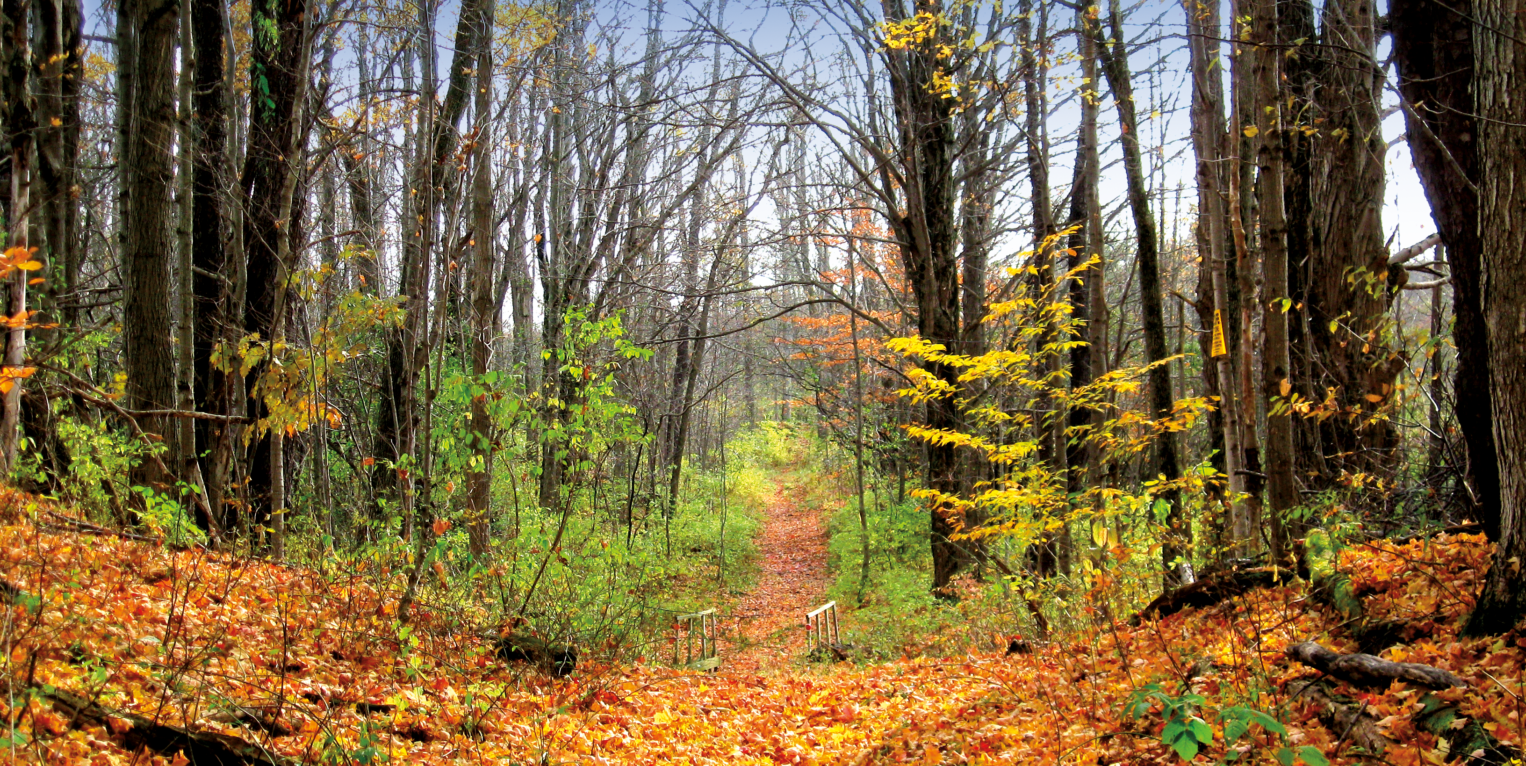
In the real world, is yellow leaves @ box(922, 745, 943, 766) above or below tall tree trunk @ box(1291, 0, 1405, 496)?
below

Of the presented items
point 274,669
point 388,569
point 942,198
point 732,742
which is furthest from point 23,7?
point 942,198

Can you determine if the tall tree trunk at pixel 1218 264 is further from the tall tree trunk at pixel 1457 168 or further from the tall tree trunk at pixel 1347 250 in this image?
the tall tree trunk at pixel 1457 168

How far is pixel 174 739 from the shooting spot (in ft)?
10.6

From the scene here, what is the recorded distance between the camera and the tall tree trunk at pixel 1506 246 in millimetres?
2889

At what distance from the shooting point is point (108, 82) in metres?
13.3

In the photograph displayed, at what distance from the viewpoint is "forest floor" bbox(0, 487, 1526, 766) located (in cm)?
295

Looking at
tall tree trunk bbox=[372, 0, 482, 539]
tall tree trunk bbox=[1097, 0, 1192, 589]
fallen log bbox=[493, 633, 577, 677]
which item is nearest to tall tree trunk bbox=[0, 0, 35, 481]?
tall tree trunk bbox=[372, 0, 482, 539]

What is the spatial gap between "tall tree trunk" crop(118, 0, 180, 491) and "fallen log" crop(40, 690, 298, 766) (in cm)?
377

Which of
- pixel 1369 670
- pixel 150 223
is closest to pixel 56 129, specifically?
pixel 150 223

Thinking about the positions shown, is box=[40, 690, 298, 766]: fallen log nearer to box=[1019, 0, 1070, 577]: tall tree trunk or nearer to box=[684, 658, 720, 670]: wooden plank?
box=[684, 658, 720, 670]: wooden plank

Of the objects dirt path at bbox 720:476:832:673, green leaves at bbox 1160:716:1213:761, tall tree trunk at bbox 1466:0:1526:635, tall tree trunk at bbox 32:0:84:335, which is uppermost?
tall tree trunk at bbox 32:0:84:335

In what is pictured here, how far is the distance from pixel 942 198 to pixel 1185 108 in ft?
9.89

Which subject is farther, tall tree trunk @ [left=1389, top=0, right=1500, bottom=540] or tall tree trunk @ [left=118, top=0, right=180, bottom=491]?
tall tree trunk @ [left=118, top=0, right=180, bottom=491]

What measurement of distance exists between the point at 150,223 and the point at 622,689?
17.6 feet
